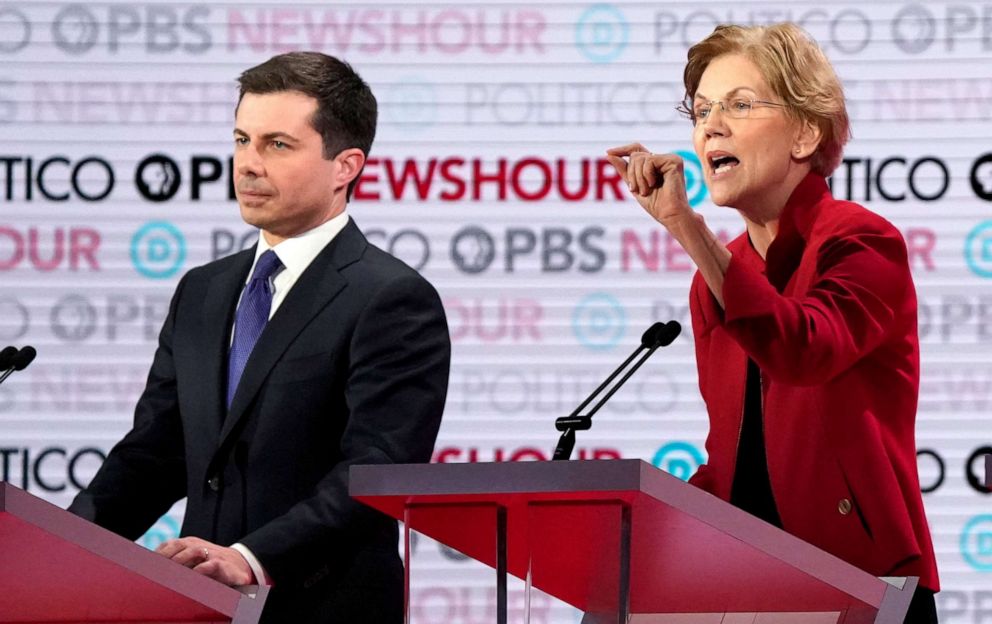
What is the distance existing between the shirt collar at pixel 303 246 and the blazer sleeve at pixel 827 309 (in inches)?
42.8

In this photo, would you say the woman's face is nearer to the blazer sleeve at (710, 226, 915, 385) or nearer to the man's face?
the blazer sleeve at (710, 226, 915, 385)

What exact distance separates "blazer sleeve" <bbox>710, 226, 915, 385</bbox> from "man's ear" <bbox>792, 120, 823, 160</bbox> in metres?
0.26

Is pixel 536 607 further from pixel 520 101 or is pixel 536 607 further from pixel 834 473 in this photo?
pixel 520 101

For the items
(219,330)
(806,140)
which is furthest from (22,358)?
(806,140)

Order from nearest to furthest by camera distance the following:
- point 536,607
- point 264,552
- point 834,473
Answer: point 536,607, point 834,473, point 264,552

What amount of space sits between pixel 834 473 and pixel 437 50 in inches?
89.7

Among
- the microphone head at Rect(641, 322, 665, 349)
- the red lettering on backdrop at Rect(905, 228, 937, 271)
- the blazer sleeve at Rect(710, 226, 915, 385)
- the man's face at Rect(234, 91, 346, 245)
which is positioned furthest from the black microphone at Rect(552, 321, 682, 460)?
the red lettering on backdrop at Rect(905, 228, 937, 271)

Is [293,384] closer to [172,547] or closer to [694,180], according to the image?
[172,547]

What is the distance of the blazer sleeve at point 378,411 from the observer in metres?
3.11

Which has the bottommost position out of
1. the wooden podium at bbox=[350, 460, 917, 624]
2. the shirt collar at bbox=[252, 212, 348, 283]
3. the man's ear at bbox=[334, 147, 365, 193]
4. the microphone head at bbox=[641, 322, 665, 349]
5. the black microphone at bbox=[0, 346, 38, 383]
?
the wooden podium at bbox=[350, 460, 917, 624]

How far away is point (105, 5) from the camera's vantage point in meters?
4.79

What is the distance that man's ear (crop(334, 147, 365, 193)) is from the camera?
142 inches

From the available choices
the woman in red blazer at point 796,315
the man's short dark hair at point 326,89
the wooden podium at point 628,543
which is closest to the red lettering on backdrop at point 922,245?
the woman in red blazer at point 796,315

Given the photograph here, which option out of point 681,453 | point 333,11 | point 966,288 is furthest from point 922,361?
point 333,11
